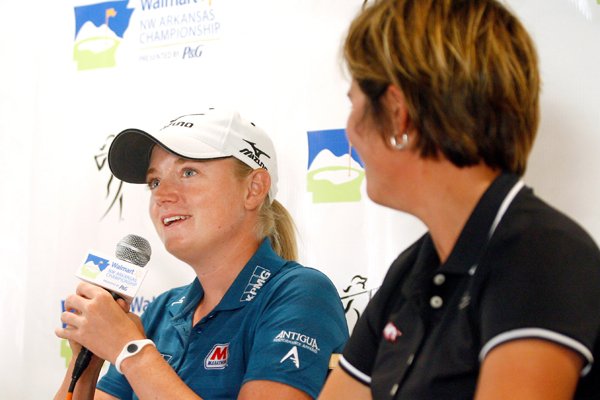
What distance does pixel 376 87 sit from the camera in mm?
912

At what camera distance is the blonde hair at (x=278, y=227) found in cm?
163

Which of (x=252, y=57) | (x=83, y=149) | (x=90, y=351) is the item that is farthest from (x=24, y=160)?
(x=90, y=351)

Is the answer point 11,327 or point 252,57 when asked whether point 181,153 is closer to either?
point 252,57

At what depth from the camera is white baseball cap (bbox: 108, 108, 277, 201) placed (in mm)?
1534

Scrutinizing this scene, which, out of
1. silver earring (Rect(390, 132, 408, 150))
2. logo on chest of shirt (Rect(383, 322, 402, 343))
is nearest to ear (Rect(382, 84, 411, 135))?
silver earring (Rect(390, 132, 408, 150))

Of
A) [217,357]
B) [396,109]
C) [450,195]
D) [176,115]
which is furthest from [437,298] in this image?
[176,115]

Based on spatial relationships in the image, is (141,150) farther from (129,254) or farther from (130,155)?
(129,254)

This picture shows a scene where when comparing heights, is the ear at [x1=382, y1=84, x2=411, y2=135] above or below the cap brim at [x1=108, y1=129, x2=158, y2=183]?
above

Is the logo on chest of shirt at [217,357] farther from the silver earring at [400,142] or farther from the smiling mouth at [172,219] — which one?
the silver earring at [400,142]

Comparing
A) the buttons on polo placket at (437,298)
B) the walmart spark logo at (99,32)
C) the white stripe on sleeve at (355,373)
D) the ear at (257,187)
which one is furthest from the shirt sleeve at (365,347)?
the walmart spark logo at (99,32)

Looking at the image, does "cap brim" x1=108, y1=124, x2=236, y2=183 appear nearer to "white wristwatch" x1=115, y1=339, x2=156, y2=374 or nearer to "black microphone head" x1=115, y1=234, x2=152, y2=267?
"black microphone head" x1=115, y1=234, x2=152, y2=267

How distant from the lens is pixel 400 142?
915 mm

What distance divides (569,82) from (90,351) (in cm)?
103

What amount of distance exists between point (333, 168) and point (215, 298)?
15.5 inches
